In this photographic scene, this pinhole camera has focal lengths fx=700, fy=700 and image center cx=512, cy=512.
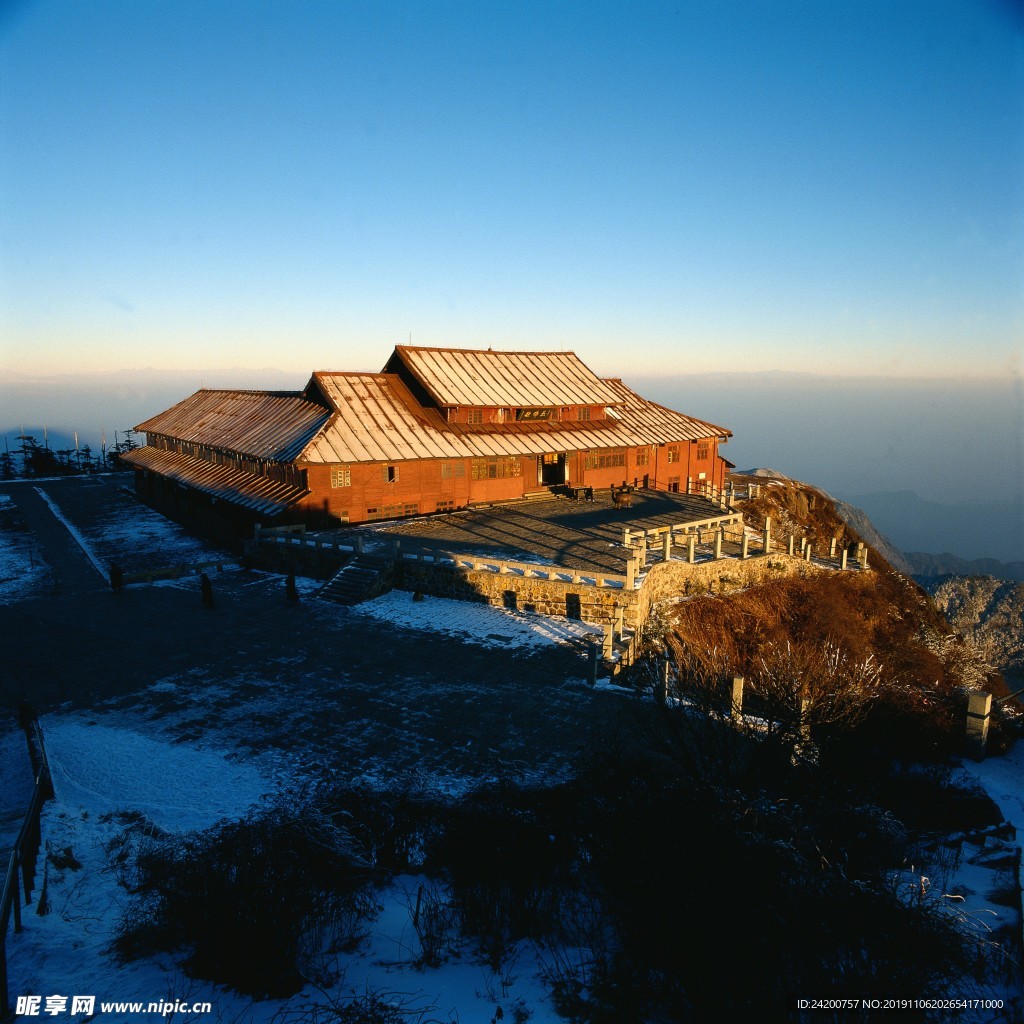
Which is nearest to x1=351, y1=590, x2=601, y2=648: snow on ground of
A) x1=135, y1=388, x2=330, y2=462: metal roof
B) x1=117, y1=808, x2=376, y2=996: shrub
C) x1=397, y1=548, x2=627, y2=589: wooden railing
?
x1=397, y1=548, x2=627, y2=589: wooden railing

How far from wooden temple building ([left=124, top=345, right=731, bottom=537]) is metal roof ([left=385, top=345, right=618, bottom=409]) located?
0.09 meters

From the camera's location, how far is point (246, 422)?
36281 millimetres

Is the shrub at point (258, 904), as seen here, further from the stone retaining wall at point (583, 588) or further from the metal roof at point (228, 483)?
the metal roof at point (228, 483)

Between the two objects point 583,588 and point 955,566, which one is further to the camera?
point 955,566

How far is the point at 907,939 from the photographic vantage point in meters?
6.50

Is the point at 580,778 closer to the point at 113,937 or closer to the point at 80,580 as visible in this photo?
the point at 113,937

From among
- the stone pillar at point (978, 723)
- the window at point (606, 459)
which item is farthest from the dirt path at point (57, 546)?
the stone pillar at point (978, 723)

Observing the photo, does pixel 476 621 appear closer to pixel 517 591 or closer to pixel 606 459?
pixel 517 591

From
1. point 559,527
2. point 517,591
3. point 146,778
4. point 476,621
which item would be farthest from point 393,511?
point 146,778

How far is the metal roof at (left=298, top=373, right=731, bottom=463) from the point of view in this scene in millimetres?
29422

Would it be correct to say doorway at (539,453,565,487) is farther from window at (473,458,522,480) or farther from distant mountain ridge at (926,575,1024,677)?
distant mountain ridge at (926,575,1024,677)

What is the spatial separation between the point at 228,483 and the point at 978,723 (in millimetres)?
29375

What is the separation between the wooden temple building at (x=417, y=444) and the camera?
96.1 feet

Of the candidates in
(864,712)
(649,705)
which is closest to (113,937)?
(649,705)
